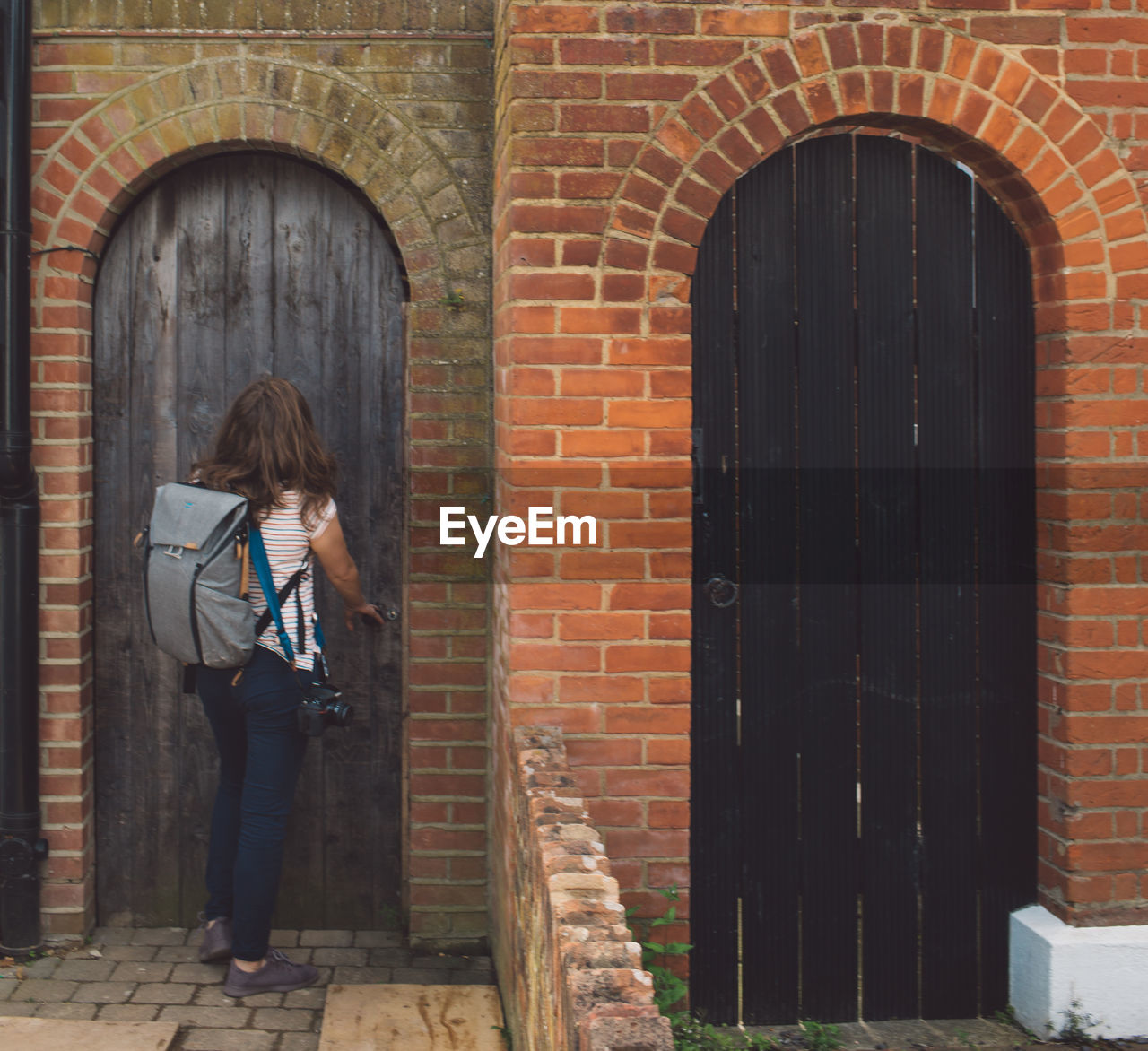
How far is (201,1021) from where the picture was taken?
370cm

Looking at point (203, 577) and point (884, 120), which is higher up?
point (884, 120)

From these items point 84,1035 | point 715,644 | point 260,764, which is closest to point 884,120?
point 715,644

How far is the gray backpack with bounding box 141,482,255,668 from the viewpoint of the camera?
143 inches

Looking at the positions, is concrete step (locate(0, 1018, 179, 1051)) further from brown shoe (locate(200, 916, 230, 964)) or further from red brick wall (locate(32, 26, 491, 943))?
red brick wall (locate(32, 26, 491, 943))

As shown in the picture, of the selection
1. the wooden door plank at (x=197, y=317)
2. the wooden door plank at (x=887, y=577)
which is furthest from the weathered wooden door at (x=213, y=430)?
the wooden door plank at (x=887, y=577)

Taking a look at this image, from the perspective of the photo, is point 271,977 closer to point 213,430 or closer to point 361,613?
point 361,613

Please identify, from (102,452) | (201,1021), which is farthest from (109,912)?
(102,452)

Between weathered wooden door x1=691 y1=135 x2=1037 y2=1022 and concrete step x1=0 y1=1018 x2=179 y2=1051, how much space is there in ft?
5.29

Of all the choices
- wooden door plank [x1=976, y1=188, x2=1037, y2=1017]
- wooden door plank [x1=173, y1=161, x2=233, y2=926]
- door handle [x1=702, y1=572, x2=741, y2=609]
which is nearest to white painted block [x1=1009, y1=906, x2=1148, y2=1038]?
wooden door plank [x1=976, y1=188, x2=1037, y2=1017]

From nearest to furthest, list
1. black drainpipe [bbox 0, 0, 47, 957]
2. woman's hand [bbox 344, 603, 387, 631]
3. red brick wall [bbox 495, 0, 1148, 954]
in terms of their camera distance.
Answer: red brick wall [bbox 495, 0, 1148, 954] → black drainpipe [bbox 0, 0, 47, 957] → woman's hand [bbox 344, 603, 387, 631]

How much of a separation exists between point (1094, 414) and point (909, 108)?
1032mm

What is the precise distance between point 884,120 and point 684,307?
82 centimetres

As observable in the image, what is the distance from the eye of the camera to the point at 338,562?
3.85 m

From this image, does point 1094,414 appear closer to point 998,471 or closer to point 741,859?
point 998,471
